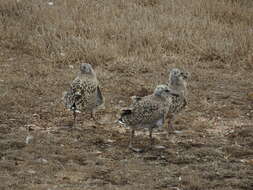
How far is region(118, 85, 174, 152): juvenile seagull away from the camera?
833 cm

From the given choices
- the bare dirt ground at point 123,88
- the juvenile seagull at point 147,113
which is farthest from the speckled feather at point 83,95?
the juvenile seagull at point 147,113

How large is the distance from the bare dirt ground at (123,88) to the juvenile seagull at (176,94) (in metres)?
0.30

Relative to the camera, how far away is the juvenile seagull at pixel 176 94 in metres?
9.04

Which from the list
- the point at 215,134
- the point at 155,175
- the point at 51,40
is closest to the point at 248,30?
the point at 51,40

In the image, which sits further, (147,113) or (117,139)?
(117,139)

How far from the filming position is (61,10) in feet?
47.5

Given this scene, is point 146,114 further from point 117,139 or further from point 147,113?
point 117,139

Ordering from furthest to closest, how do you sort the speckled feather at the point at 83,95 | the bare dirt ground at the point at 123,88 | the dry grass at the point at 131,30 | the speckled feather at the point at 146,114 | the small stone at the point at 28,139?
the dry grass at the point at 131,30
the speckled feather at the point at 83,95
the small stone at the point at 28,139
the speckled feather at the point at 146,114
the bare dirt ground at the point at 123,88

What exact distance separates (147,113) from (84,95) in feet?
3.48

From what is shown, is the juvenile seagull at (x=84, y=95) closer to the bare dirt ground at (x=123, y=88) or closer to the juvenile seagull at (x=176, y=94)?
the bare dirt ground at (x=123, y=88)

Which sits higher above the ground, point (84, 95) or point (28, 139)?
point (84, 95)

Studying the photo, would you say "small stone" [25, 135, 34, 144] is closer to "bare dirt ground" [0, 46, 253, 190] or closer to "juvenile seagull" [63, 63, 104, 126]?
"bare dirt ground" [0, 46, 253, 190]

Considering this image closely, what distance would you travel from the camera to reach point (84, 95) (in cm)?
895

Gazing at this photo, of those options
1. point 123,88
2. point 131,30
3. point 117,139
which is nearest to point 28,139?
point 117,139
